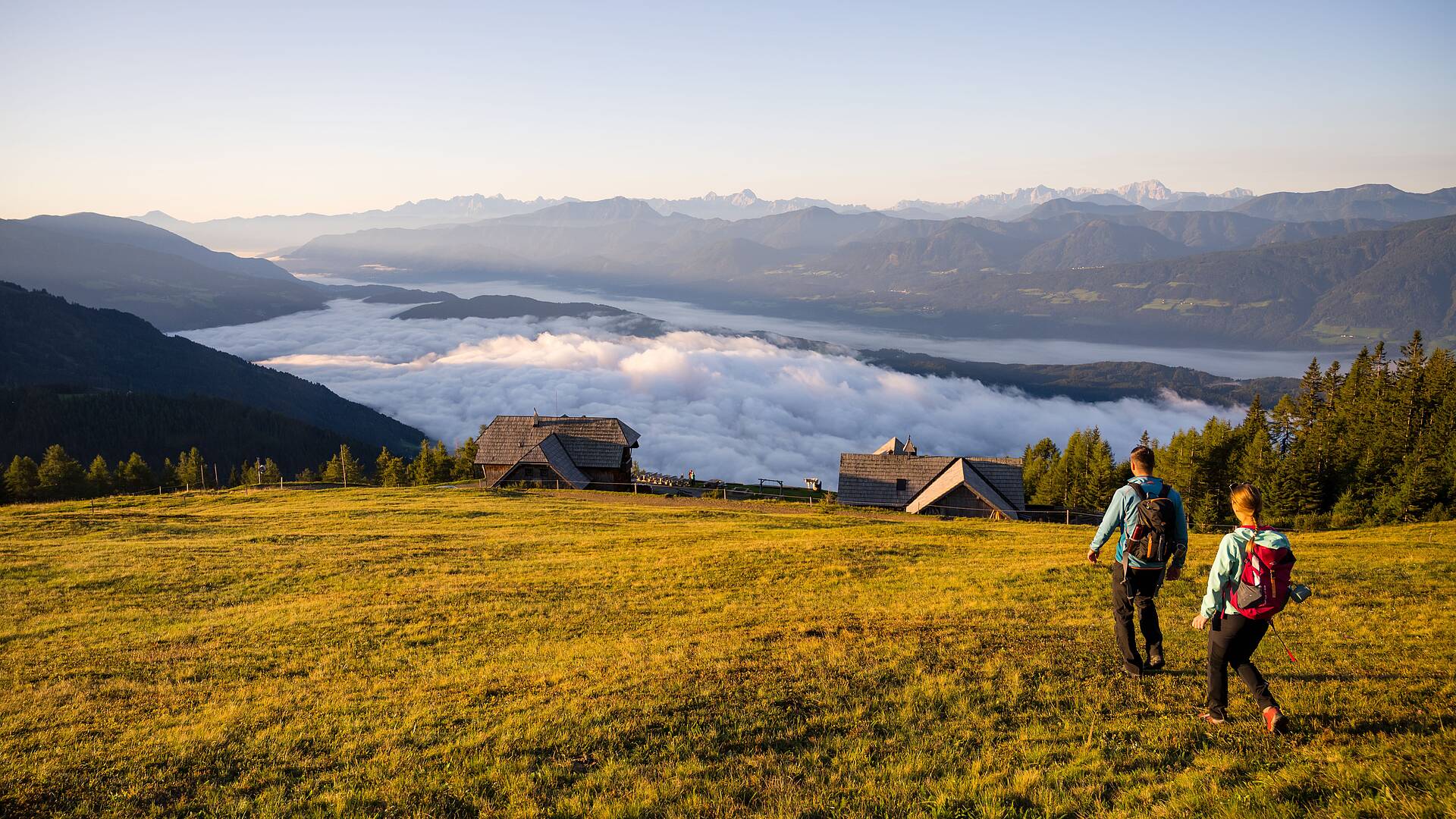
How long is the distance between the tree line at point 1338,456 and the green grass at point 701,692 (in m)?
49.7

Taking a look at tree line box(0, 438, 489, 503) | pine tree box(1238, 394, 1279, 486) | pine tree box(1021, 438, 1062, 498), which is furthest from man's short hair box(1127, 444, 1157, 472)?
pine tree box(1021, 438, 1062, 498)

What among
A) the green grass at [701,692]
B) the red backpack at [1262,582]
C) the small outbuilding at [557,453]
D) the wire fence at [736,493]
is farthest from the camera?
the small outbuilding at [557,453]

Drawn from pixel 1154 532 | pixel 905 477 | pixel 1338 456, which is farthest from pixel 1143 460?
pixel 1338 456

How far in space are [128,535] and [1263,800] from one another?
131ft

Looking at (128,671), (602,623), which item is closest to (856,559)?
(602,623)

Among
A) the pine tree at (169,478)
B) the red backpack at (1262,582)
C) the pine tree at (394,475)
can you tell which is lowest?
the pine tree at (169,478)

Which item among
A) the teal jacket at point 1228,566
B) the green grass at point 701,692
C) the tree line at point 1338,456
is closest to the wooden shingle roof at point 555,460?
the green grass at point 701,692

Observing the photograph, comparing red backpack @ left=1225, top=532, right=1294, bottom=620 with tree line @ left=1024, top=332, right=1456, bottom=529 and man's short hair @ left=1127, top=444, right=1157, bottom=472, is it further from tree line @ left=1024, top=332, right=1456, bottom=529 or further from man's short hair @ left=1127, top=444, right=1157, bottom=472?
tree line @ left=1024, top=332, right=1456, bottom=529

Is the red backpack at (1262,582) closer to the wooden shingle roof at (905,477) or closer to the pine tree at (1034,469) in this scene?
the wooden shingle roof at (905,477)

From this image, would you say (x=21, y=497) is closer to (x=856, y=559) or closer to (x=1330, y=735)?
(x=856, y=559)

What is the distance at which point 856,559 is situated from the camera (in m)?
22.3

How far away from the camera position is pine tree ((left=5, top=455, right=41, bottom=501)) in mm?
84688

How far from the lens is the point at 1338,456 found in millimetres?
70062

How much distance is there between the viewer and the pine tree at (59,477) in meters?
87.2
